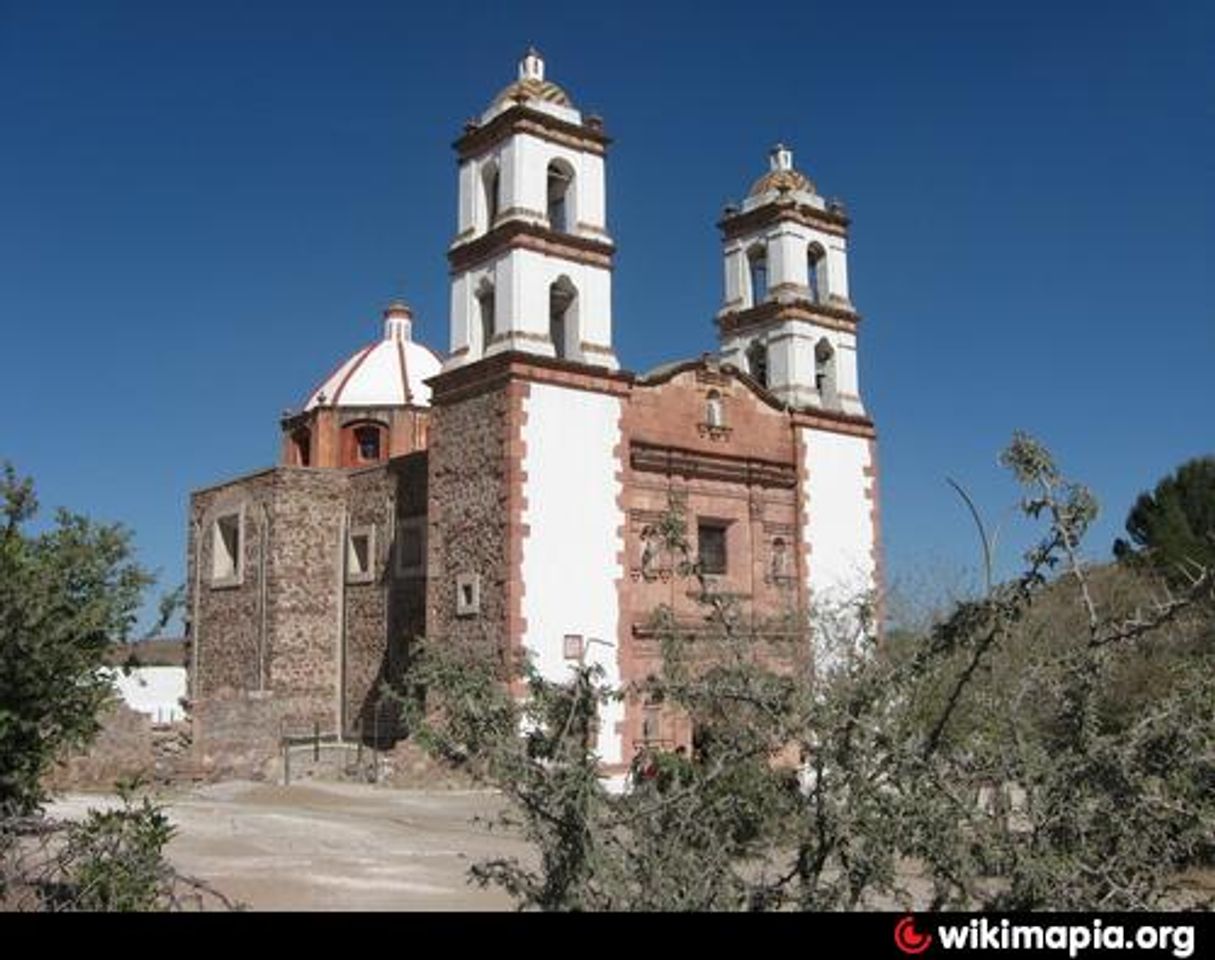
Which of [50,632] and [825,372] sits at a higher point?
[825,372]

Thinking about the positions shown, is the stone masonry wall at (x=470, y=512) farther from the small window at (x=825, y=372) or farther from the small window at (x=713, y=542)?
the small window at (x=825, y=372)

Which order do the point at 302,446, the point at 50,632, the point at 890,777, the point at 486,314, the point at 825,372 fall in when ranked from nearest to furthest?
the point at 890,777 < the point at 50,632 < the point at 486,314 < the point at 825,372 < the point at 302,446

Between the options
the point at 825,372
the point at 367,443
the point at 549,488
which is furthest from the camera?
the point at 367,443

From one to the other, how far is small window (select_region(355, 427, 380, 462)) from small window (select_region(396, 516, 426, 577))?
719 cm

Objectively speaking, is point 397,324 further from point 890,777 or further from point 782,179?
point 890,777

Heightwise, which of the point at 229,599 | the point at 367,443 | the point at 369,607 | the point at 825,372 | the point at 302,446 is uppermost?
the point at 825,372

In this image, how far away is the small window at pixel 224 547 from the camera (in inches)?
1018

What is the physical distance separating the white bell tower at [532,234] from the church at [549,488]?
4 cm

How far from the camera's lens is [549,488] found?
19094 millimetres

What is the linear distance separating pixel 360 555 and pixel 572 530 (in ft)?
22.1

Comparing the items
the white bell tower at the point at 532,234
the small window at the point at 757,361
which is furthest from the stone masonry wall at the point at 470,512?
the small window at the point at 757,361

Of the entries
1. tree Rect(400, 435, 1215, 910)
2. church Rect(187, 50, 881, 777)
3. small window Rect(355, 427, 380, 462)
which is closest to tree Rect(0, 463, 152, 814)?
tree Rect(400, 435, 1215, 910)

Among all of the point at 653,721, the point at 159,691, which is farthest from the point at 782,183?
the point at 159,691
